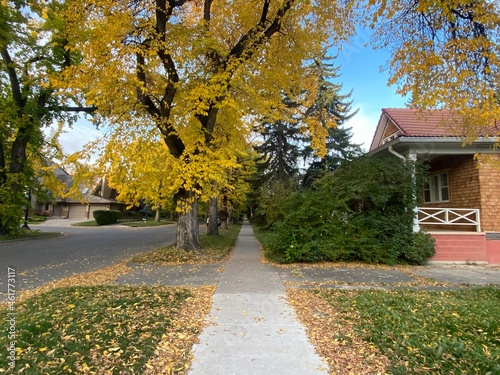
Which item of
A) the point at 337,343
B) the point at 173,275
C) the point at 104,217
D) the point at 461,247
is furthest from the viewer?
the point at 104,217

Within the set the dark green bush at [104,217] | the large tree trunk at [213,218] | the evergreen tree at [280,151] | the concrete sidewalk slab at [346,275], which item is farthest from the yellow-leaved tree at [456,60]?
the dark green bush at [104,217]

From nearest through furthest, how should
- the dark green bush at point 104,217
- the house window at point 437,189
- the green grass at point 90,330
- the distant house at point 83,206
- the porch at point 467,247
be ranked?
the green grass at point 90,330
the porch at point 467,247
the house window at point 437,189
the dark green bush at point 104,217
the distant house at point 83,206

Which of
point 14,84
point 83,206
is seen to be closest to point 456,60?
point 14,84

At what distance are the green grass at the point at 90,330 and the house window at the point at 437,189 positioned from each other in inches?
456

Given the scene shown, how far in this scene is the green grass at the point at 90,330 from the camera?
3.15 m

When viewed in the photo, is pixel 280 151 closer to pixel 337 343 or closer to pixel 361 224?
pixel 361 224

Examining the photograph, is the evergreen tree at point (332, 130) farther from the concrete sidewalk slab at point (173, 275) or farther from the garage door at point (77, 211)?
the garage door at point (77, 211)

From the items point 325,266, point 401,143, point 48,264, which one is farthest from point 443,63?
point 48,264

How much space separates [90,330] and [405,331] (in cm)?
384

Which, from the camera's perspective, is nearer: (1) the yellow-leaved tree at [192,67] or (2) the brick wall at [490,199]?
(1) the yellow-leaved tree at [192,67]

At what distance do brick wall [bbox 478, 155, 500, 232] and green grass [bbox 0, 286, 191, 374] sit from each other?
10389mm

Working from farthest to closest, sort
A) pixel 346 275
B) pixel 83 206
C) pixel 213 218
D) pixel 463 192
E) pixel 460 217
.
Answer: pixel 83 206 < pixel 213 218 < pixel 463 192 < pixel 460 217 < pixel 346 275

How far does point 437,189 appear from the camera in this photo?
13352 mm

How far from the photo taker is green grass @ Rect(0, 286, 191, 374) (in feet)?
10.3
